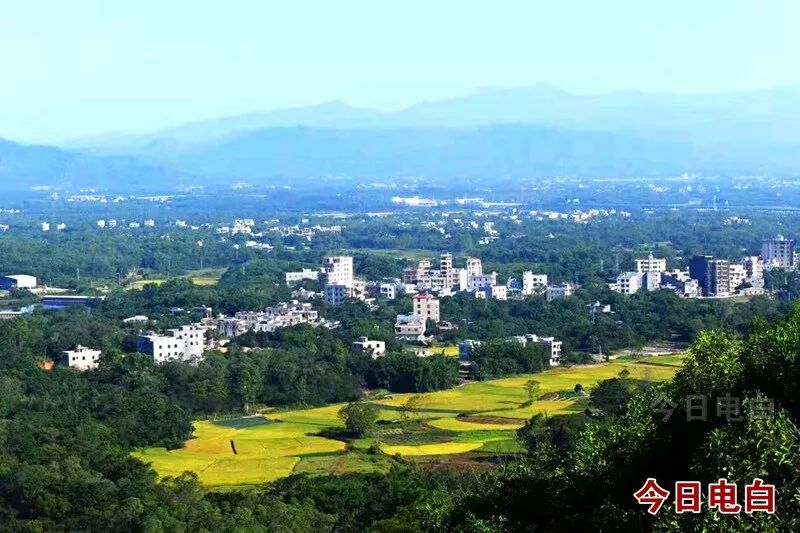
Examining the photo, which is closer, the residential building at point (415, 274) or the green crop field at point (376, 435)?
the green crop field at point (376, 435)

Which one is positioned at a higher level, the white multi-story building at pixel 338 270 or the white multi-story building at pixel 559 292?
the white multi-story building at pixel 338 270

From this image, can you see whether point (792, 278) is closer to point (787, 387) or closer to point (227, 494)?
point (227, 494)

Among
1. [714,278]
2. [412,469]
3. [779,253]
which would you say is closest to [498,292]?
[714,278]

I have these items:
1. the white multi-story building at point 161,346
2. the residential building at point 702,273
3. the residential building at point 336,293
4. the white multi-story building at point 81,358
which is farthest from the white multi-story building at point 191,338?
the residential building at point 702,273

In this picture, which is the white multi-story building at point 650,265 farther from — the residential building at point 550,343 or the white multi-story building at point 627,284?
the residential building at point 550,343

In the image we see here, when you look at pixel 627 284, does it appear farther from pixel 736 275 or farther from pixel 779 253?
pixel 779 253

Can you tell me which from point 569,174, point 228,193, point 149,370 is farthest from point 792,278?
point 569,174
